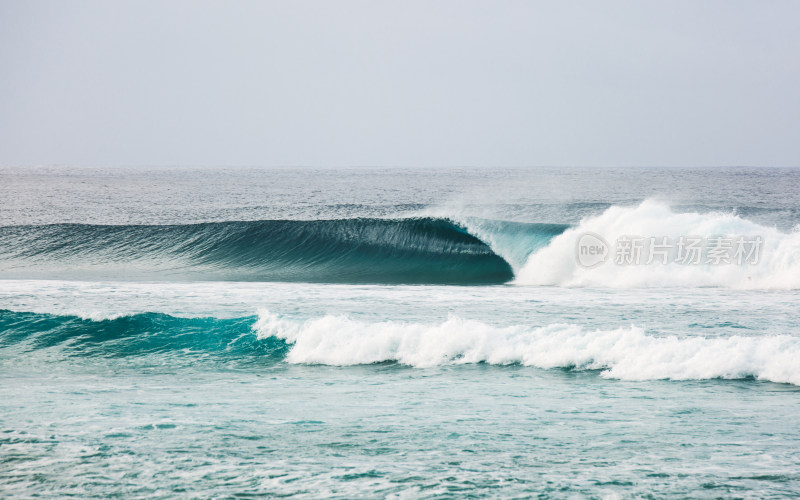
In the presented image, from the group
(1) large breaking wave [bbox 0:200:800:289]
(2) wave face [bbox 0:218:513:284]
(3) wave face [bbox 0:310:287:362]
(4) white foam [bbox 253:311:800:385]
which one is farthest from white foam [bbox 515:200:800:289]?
(3) wave face [bbox 0:310:287:362]

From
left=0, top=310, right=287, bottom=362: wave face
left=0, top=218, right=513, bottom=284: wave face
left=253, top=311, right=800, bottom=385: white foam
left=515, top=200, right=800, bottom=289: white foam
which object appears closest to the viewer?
left=253, top=311, right=800, bottom=385: white foam

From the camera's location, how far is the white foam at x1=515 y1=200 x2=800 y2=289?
15047mm

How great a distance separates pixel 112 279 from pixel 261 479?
40.2 feet

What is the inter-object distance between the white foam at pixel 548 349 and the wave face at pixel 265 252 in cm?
678

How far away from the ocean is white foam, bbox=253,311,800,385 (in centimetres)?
3

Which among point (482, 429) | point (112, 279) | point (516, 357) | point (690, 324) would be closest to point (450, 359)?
point (516, 357)

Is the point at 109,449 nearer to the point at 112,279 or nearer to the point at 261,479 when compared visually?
the point at 261,479

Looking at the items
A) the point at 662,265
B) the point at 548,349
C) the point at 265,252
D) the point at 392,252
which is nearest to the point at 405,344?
the point at 548,349

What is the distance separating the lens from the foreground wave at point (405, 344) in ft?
27.0

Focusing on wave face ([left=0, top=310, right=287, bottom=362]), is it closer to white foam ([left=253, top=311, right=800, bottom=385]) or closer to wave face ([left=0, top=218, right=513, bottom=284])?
white foam ([left=253, top=311, right=800, bottom=385])

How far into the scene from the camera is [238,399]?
7406 mm

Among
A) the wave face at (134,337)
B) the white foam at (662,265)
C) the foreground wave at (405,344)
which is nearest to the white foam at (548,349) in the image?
the foreground wave at (405,344)

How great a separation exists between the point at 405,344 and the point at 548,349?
1770 millimetres

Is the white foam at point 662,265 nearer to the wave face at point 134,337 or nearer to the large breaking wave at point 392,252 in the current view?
the large breaking wave at point 392,252
